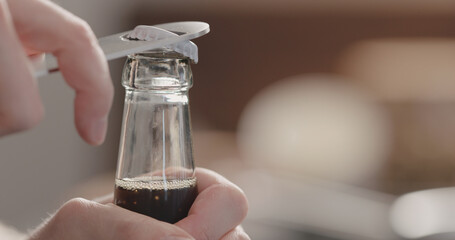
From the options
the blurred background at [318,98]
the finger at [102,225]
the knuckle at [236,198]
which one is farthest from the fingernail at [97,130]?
the blurred background at [318,98]

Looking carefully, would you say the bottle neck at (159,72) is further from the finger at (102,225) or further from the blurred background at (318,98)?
the blurred background at (318,98)

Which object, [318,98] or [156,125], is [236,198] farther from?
[318,98]

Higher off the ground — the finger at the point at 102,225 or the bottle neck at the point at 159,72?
the bottle neck at the point at 159,72

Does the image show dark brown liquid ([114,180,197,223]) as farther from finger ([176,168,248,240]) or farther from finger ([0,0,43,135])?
finger ([0,0,43,135])

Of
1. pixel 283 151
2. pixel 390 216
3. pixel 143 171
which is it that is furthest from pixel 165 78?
pixel 283 151

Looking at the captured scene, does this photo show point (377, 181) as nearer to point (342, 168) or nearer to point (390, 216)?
point (342, 168)

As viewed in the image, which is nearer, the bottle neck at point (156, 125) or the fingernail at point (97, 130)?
the fingernail at point (97, 130)

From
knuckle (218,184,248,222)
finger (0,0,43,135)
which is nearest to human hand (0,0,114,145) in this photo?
finger (0,0,43,135)
